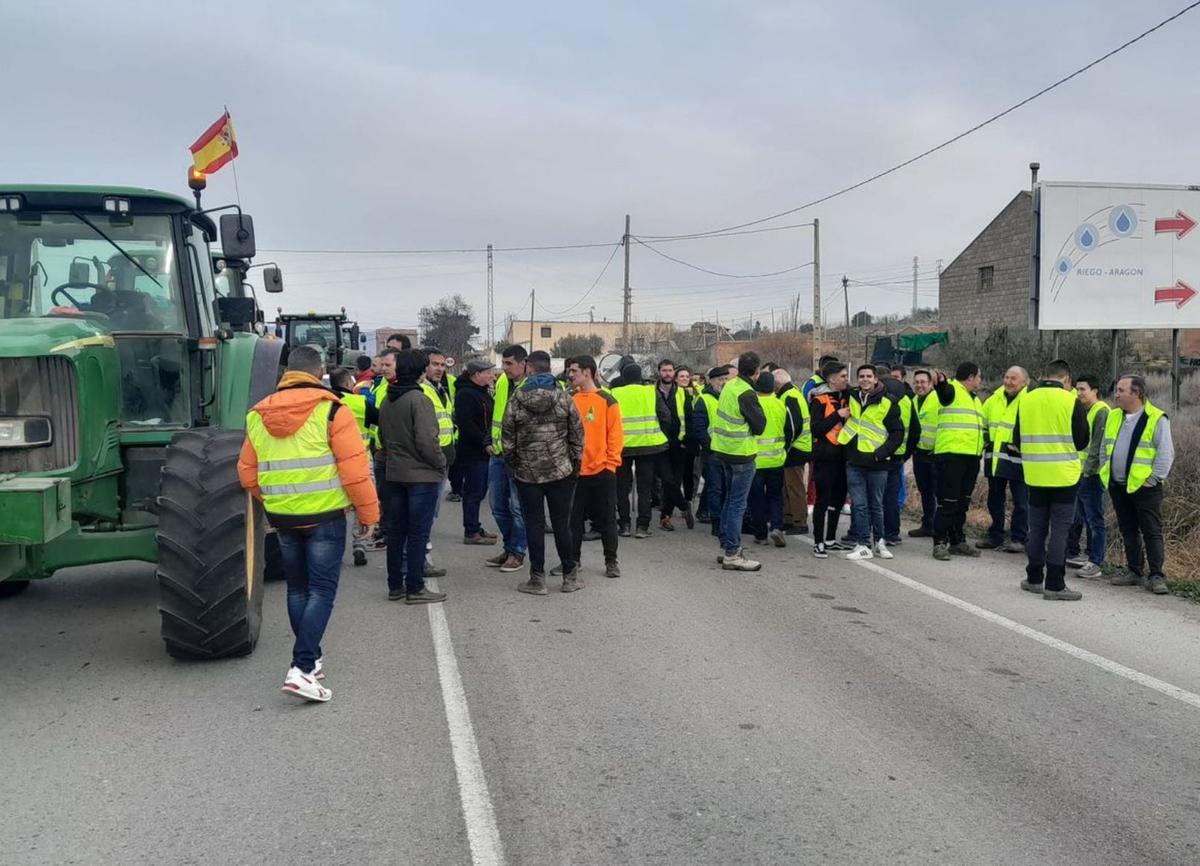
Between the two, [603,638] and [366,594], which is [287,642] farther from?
[603,638]

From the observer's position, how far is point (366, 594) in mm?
8188

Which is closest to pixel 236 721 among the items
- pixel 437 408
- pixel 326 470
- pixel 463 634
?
pixel 326 470

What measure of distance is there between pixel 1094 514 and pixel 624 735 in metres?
6.23

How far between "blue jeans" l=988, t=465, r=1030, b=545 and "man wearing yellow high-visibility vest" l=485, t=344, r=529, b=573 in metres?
5.02

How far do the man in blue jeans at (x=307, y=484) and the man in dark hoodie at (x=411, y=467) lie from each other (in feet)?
6.34

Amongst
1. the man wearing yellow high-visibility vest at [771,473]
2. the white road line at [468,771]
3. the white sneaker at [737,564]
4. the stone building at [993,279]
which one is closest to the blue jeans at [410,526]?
the white road line at [468,771]

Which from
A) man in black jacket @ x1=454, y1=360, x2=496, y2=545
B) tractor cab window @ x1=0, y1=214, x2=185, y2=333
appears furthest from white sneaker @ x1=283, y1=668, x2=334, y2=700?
man in black jacket @ x1=454, y1=360, x2=496, y2=545

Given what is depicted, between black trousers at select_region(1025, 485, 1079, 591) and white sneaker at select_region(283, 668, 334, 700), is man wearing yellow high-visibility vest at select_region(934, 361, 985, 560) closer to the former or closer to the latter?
black trousers at select_region(1025, 485, 1079, 591)

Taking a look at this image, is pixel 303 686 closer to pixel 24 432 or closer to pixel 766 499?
pixel 24 432

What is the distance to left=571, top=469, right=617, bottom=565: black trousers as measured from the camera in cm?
885

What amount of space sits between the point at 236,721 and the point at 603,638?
2.54 meters

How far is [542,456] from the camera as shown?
8.13 meters

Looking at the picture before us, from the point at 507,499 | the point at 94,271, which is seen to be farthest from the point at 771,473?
the point at 94,271

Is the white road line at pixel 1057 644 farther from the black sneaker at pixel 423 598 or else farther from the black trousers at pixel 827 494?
the black sneaker at pixel 423 598
